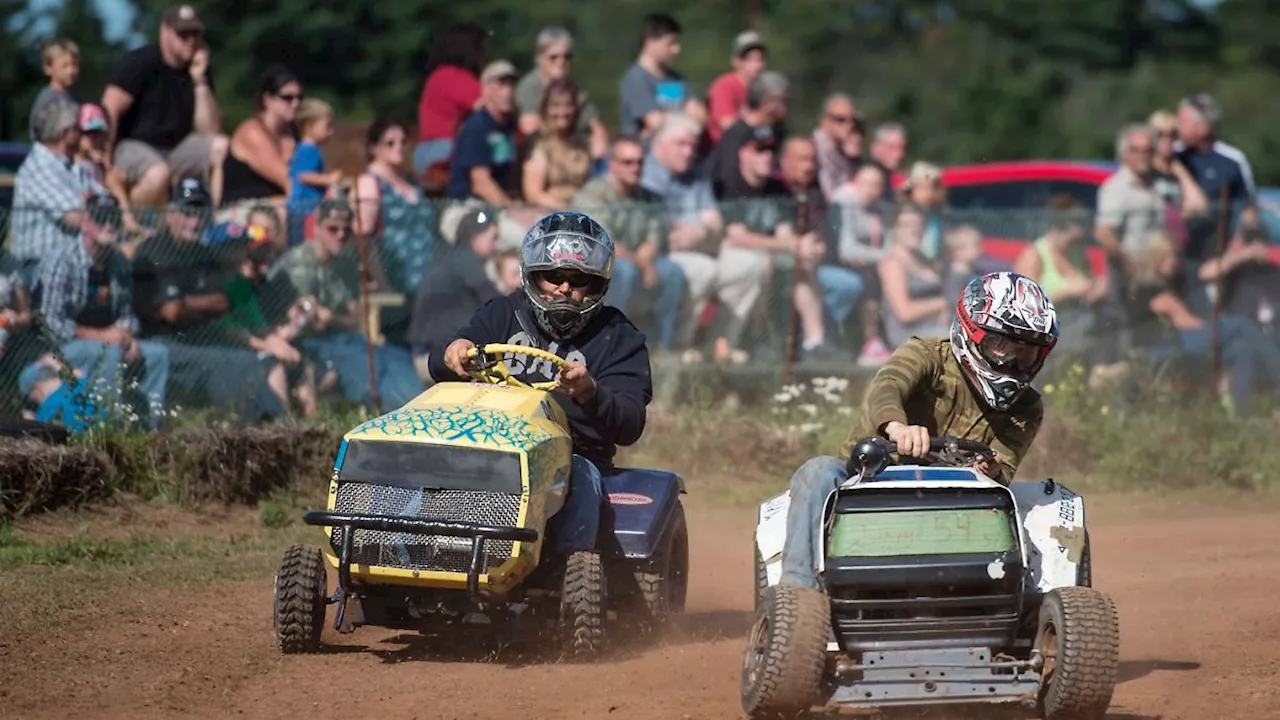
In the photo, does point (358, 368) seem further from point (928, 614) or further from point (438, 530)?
point (928, 614)

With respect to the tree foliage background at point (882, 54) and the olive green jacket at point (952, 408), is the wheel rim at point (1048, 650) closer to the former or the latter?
the olive green jacket at point (952, 408)

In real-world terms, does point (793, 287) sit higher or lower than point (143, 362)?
higher

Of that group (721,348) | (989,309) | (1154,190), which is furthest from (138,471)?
(1154,190)

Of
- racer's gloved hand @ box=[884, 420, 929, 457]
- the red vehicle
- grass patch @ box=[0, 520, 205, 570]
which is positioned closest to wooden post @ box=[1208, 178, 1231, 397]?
the red vehicle

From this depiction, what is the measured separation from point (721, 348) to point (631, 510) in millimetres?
5892

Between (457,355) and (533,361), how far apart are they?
1.40ft

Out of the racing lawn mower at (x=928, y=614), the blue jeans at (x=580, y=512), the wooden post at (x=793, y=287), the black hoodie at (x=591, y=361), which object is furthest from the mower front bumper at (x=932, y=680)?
the wooden post at (x=793, y=287)

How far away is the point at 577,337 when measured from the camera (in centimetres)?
897

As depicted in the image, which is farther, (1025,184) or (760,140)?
(1025,184)

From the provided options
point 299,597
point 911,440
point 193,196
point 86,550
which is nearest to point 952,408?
point 911,440

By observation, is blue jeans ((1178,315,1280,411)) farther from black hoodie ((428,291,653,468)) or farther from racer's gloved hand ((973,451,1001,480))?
racer's gloved hand ((973,451,1001,480))

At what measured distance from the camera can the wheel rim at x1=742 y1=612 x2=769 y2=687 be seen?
6.81 meters

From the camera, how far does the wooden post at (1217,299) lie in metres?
15.6

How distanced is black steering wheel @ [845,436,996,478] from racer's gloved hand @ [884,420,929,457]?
0.13 ft
